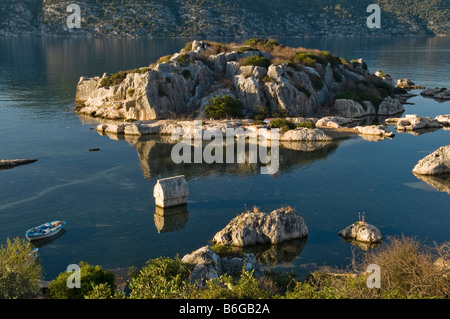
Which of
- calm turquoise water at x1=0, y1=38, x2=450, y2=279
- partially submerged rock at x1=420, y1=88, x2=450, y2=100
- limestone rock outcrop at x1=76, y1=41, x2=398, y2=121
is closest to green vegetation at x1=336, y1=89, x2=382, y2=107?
limestone rock outcrop at x1=76, y1=41, x2=398, y2=121

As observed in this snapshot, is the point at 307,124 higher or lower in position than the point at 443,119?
lower

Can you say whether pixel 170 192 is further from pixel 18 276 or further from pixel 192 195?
pixel 18 276

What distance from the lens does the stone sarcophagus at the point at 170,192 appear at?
6475cm

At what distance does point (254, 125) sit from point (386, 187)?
3886 centimetres

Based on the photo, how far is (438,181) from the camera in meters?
75.0

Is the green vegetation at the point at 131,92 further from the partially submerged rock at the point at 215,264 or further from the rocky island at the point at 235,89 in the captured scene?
the partially submerged rock at the point at 215,264

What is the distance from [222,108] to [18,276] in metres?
78.6

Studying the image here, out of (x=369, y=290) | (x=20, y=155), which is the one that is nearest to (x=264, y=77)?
(x=20, y=155)

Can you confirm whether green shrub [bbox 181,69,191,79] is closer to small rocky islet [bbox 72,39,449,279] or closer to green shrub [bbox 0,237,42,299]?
small rocky islet [bbox 72,39,449,279]

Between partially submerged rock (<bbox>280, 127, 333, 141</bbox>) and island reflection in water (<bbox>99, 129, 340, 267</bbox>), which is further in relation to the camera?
partially submerged rock (<bbox>280, 127, 333, 141</bbox>)

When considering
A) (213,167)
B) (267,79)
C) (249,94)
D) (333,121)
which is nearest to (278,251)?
(213,167)

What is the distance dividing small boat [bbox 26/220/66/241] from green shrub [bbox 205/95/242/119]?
57.9m

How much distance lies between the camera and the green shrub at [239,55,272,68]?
12250 cm

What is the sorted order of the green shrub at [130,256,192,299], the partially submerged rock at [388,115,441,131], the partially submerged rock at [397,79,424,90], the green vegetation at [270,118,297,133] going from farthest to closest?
the partially submerged rock at [397,79,424,90], the partially submerged rock at [388,115,441,131], the green vegetation at [270,118,297,133], the green shrub at [130,256,192,299]
